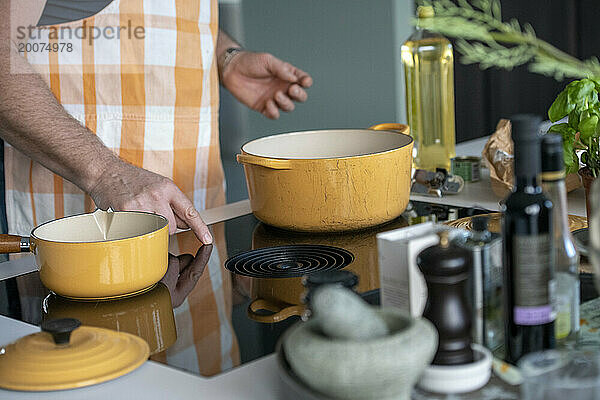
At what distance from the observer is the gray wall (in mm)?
2918

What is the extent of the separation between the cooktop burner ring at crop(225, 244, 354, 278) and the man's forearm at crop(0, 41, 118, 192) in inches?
16.0

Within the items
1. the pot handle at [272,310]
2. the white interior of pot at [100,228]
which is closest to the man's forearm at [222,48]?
the white interior of pot at [100,228]

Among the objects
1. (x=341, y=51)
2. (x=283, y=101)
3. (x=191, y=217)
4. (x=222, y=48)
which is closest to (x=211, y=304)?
(x=191, y=217)

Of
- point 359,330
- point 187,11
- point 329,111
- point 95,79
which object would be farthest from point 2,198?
point 329,111

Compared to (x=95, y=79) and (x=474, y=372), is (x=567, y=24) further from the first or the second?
(x=474, y=372)

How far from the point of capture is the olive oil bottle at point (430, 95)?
1.55 m

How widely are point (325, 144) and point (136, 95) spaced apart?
0.49m

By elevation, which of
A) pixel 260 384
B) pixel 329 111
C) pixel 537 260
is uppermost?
pixel 329 111

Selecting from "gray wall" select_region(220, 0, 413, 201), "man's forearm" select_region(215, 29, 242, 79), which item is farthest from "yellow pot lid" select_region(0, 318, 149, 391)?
"gray wall" select_region(220, 0, 413, 201)

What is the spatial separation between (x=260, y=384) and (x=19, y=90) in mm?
919

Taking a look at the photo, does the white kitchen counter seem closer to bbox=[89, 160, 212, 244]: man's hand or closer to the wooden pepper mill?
A: the wooden pepper mill

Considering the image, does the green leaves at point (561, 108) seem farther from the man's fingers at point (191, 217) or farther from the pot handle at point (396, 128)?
the man's fingers at point (191, 217)

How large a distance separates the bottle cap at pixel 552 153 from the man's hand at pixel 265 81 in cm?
108

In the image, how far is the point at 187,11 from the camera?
1.69 meters
